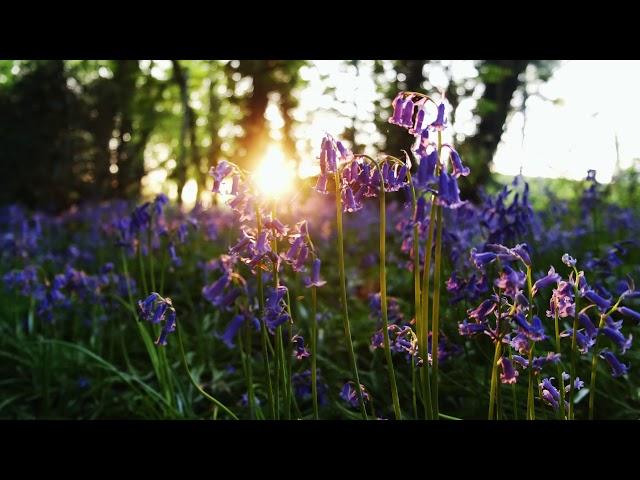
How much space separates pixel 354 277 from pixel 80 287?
7.17 feet

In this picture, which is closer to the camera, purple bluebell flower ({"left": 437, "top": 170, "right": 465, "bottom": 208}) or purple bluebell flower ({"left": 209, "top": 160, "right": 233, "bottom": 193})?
purple bluebell flower ({"left": 437, "top": 170, "right": 465, "bottom": 208})

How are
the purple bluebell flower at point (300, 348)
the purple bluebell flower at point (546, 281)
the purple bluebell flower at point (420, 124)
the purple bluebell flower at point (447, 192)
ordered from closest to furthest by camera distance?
the purple bluebell flower at point (447, 192), the purple bluebell flower at point (420, 124), the purple bluebell flower at point (546, 281), the purple bluebell flower at point (300, 348)

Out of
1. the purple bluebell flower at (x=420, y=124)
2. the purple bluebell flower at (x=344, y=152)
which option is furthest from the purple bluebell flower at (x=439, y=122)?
the purple bluebell flower at (x=344, y=152)

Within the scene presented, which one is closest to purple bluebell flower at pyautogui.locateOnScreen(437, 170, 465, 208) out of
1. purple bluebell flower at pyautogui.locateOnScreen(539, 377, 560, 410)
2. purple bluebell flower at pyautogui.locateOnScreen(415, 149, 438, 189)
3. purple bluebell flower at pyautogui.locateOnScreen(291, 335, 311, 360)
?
purple bluebell flower at pyautogui.locateOnScreen(415, 149, 438, 189)

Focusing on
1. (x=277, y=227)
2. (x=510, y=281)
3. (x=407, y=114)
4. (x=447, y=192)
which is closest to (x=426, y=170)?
(x=447, y=192)

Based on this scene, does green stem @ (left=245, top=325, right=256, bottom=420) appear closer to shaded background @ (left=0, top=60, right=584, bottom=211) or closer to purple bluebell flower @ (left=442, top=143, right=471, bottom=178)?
purple bluebell flower @ (left=442, top=143, right=471, bottom=178)

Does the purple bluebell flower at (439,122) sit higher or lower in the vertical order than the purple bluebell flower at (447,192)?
higher

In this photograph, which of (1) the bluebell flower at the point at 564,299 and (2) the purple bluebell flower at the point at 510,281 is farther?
A: (1) the bluebell flower at the point at 564,299

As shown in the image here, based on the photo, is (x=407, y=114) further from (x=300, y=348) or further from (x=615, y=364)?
(x=615, y=364)

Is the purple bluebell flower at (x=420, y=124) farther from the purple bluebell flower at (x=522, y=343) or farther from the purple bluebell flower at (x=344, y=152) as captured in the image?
the purple bluebell flower at (x=522, y=343)

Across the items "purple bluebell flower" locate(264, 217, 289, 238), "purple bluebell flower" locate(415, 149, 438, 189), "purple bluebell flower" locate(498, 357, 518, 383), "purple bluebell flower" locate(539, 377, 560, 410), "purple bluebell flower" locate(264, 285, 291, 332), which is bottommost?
"purple bluebell flower" locate(539, 377, 560, 410)

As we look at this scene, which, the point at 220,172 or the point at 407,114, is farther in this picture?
the point at 220,172

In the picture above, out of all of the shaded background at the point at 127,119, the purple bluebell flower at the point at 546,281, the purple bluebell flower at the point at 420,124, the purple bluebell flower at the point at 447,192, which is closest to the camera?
the purple bluebell flower at the point at 447,192
